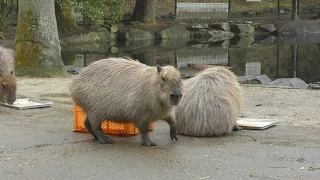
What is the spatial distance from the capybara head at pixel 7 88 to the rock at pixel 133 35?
16.9 metres

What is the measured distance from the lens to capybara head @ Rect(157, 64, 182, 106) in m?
5.06

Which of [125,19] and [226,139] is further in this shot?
[125,19]

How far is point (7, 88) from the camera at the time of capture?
718cm

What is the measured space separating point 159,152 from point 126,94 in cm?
64

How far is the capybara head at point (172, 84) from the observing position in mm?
5062

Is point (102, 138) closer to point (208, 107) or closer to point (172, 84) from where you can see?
point (172, 84)

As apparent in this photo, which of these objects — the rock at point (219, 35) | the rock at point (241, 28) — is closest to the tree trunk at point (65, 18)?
the rock at point (219, 35)

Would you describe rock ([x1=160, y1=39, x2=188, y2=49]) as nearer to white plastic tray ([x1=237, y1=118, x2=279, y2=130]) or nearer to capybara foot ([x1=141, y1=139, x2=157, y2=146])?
white plastic tray ([x1=237, y1=118, x2=279, y2=130])

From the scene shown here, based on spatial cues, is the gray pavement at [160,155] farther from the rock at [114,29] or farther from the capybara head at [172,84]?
the rock at [114,29]

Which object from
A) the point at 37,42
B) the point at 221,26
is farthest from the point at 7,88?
the point at 221,26

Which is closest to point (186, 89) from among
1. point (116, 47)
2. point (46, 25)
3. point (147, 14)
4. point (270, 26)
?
point (46, 25)

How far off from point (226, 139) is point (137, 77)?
1.00 m

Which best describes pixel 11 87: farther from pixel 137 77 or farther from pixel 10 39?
pixel 10 39

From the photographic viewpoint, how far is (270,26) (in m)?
28.4
